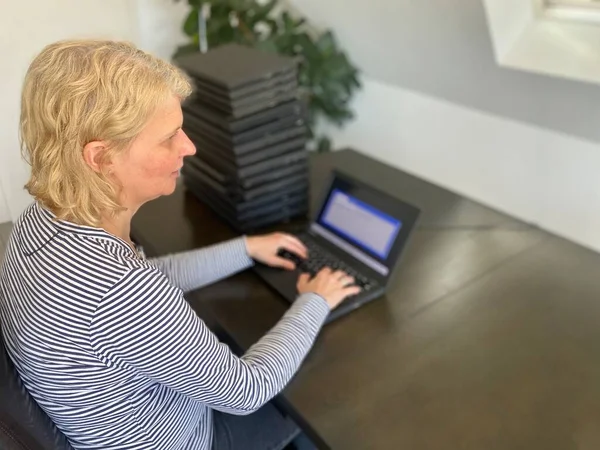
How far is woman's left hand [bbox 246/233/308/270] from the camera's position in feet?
4.10

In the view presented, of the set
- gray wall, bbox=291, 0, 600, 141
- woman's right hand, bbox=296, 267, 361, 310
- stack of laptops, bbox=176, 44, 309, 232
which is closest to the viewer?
woman's right hand, bbox=296, 267, 361, 310

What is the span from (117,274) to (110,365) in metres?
0.14

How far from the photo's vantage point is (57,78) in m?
0.80

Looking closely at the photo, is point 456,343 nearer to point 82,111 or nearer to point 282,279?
point 282,279

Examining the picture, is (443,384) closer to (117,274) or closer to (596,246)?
(117,274)

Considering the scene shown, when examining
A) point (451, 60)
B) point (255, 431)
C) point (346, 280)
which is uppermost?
point (451, 60)

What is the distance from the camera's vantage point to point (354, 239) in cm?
125

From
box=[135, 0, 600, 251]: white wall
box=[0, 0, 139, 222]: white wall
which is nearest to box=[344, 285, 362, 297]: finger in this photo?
box=[135, 0, 600, 251]: white wall

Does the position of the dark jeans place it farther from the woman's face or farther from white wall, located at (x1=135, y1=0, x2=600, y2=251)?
white wall, located at (x1=135, y1=0, x2=600, y2=251)

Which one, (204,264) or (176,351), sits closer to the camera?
(176,351)

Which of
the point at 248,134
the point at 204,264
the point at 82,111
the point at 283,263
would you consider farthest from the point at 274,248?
the point at 82,111

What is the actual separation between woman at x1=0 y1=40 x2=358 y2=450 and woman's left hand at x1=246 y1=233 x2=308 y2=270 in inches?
12.2

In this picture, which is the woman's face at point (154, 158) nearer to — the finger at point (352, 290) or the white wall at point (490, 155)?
the finger at point (352, 290)

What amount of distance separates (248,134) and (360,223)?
0.33 meters
